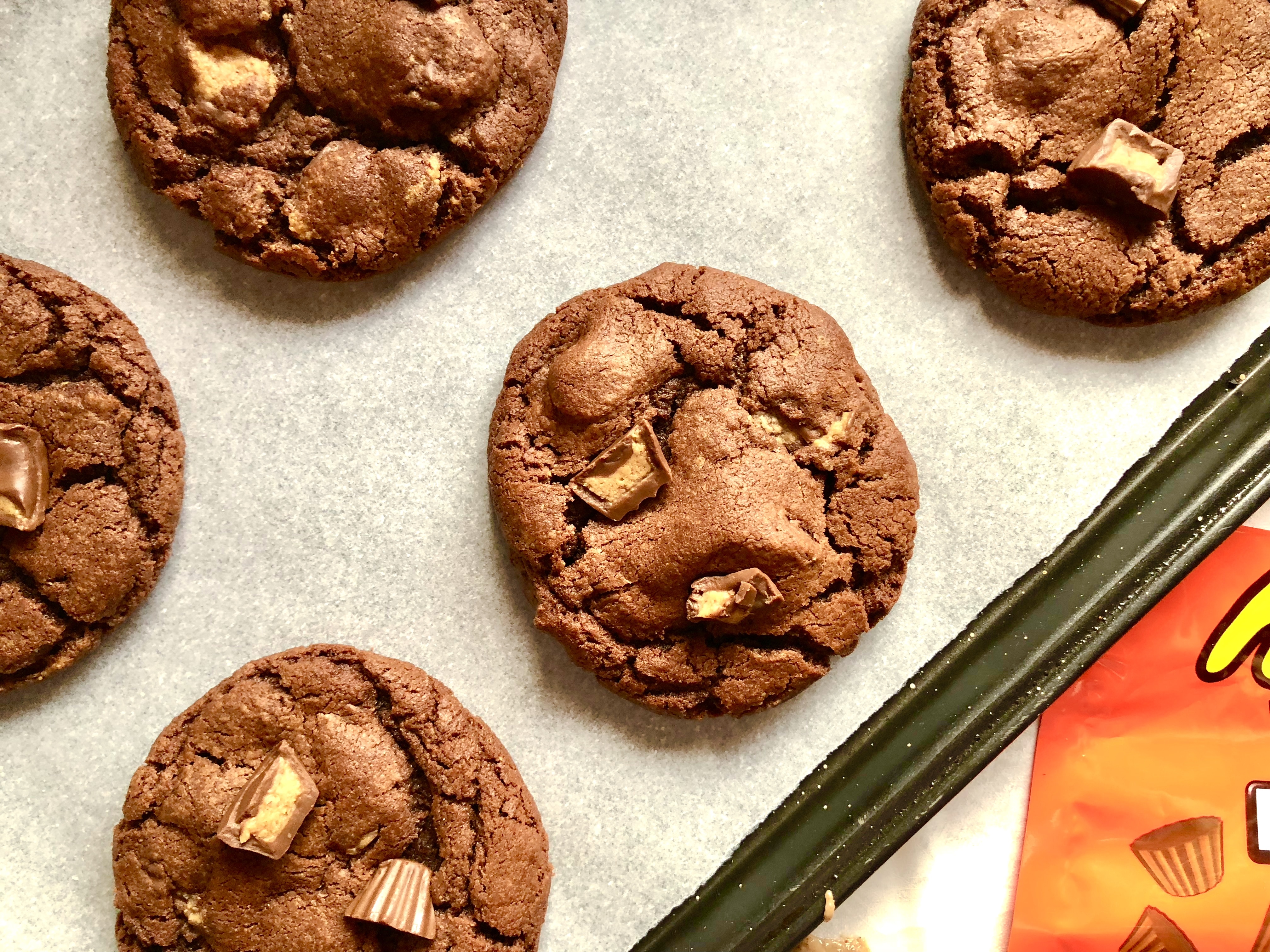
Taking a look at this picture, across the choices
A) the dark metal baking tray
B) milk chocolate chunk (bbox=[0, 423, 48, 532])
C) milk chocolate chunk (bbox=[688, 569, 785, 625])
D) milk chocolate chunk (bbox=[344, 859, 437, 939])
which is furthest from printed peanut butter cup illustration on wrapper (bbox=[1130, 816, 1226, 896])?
milk chocolate chunk (bbox=[0, 423, 48, 532])

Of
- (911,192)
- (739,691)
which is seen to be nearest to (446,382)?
(739,691)

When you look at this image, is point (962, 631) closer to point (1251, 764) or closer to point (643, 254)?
point (1251, 764)

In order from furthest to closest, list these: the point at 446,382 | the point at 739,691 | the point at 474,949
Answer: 1. the point at 446,382
2. the point at 739,691
3. the point at 474,949

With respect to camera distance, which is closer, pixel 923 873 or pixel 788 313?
pixel 788 313

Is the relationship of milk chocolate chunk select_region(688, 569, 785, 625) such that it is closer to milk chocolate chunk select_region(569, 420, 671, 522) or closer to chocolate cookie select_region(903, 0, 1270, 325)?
milk chocolate chunk select_region(569, 420, 671, 522)

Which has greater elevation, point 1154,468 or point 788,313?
point 1154,468

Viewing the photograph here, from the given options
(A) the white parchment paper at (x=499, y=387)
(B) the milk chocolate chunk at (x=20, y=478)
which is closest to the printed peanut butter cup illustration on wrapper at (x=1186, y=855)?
(A) the white parchment paper at (x=499, y=387)

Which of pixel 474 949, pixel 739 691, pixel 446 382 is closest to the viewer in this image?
pixel 474 949
